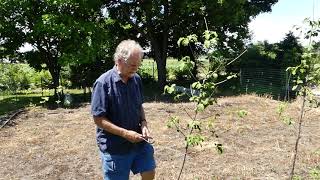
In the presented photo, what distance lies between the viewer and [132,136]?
12.5 ft

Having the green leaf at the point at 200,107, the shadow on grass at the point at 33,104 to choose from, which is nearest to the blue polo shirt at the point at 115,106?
the green leaf at the point at 200,107

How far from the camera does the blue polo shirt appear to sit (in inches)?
153

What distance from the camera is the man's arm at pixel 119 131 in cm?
382

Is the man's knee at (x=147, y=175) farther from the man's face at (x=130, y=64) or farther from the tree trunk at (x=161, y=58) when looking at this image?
the tree trunk at (x=161, y=58)

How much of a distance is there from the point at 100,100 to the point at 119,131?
A: 0.30 metres

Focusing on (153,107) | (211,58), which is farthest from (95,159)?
(153,107)

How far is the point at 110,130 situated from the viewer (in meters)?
3.84

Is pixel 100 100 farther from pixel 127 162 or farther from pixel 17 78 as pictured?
pixel 17 78

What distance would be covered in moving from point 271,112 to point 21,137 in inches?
258

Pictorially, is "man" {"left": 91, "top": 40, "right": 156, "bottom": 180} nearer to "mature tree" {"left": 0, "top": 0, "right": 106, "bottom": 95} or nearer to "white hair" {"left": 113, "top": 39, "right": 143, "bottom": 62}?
"white hair" {"left": 113, "top": 39, "right": 143, "bottom": 62}

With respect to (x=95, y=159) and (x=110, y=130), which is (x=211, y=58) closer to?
(x=110, y=130)

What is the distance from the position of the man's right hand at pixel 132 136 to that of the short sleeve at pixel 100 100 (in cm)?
24

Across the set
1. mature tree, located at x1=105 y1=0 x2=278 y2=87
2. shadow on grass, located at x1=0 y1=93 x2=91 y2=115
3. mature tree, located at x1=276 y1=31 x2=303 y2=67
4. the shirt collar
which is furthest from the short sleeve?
mature tree, located at x1=276 y1=31 x2=303 y2=67

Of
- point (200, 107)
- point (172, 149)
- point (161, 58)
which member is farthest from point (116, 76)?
point (161, 58)
